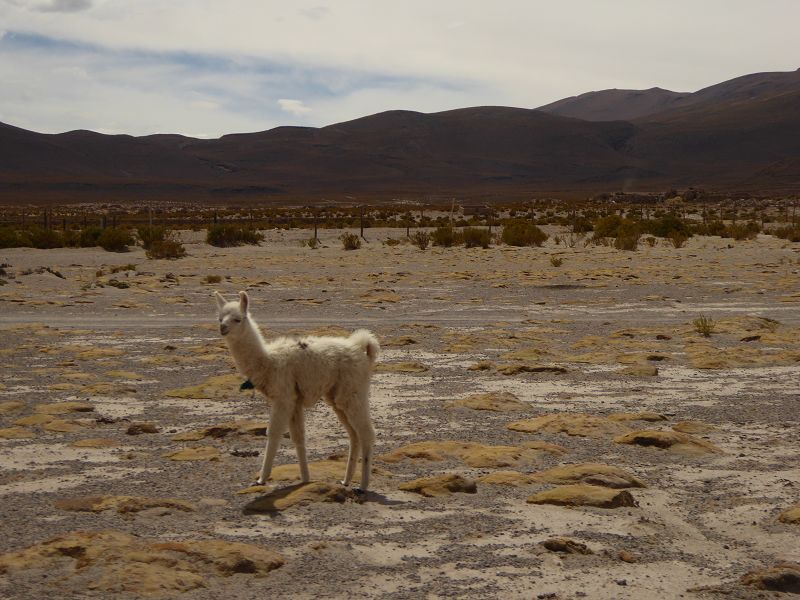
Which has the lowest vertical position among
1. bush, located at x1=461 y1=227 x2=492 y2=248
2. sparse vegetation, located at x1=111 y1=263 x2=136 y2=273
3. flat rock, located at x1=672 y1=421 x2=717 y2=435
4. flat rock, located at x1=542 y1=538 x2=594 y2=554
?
flat rock, located at x1=672 y1=421 x2=717 y2=435

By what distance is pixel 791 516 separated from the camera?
22.2 feet

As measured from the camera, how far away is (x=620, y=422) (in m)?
9.95

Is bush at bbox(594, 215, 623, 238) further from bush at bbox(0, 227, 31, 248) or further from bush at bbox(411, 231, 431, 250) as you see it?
bush at bbox(0, 227, 31, 248)

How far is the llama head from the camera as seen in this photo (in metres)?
7.42

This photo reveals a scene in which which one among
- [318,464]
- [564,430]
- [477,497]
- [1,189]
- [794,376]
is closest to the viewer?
[477,497]

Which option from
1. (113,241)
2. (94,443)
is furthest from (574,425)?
(113,241)

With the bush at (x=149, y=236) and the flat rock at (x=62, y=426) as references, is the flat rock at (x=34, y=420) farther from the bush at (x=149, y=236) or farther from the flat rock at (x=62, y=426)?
the bush at (x=149, y=236)

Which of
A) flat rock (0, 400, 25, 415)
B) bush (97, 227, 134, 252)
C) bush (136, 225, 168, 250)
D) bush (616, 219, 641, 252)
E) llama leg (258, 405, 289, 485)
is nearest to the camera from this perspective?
llama leg (258, 405, 289, 485)

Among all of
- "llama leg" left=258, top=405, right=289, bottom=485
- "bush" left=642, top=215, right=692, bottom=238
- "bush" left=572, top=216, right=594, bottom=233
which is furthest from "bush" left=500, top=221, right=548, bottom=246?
"llama leg" left=258, top=405, right=289, bottom=485

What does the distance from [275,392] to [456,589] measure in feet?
8.14

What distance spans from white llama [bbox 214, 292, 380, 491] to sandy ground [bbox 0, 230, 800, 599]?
0.35m

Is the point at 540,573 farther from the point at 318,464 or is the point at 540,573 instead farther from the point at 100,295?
the point at 100,295

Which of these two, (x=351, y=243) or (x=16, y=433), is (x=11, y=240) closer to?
(x=351, y=243)

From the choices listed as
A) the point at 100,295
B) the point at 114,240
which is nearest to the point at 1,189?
the point at 114,240
